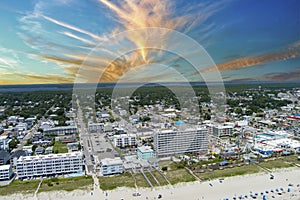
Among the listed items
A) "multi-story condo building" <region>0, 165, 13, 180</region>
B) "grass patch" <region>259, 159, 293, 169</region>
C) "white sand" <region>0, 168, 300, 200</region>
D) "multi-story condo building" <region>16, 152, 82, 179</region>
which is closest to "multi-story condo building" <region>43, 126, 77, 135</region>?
"multi-story condo building" <region>16, 152, 82, 179</region>

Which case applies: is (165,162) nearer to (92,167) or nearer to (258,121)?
(92,167)

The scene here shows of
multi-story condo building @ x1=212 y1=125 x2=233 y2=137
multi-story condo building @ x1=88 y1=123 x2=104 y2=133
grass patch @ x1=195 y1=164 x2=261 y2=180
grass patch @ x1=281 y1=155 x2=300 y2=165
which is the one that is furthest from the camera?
multi-story condo building @ x1=88 y1=123 x2=104 y2=133

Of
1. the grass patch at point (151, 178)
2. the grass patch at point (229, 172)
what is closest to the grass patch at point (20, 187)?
the grass patch at point (151, 178)

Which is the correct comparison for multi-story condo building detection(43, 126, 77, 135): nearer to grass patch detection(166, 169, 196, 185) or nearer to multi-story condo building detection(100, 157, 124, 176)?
multi-story condo building detection(100, 157, 124, 176)

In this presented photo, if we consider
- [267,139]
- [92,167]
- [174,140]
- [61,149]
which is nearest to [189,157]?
[174,140]

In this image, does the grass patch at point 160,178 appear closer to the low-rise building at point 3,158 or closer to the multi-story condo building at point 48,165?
the multi-story condo building at point 48,165

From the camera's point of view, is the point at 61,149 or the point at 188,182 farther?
the point at 61,149

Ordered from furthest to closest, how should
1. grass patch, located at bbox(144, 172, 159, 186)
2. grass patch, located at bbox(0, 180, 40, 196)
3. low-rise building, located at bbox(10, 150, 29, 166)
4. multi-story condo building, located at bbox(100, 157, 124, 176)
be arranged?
low-rise building, located at bbox(10, 150, 29, 166) < multi-story condo building, located at bbox(100, 157, 124, 176) < grass patch, located at bbox(144, 172, 159, 186) < grass patch, located at bbox(0, 180, 40, 196)
